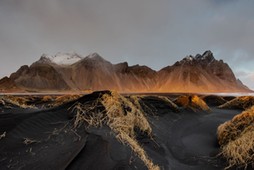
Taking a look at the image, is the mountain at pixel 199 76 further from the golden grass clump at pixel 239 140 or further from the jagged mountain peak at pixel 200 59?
the golden grass clump at pixel 239 140

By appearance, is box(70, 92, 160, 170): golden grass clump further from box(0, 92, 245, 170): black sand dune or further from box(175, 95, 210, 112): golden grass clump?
box(175, 95, 210, 112): golden grass clump

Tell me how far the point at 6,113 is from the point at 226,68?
534 feet

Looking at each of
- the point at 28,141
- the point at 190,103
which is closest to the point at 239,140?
the point at 28,141

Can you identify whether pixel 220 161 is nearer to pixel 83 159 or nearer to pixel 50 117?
pixel 83 159

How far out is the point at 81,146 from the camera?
520 centimetres

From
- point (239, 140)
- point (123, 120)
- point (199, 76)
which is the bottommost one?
point (239, 140)

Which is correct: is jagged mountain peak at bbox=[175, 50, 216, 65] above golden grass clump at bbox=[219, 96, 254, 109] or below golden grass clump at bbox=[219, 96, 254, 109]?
above

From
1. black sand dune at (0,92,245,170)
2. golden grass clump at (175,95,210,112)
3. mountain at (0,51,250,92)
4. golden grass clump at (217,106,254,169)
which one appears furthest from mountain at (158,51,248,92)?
black sand dune at (0,92,245,170)

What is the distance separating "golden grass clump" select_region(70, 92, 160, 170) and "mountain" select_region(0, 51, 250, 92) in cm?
10430

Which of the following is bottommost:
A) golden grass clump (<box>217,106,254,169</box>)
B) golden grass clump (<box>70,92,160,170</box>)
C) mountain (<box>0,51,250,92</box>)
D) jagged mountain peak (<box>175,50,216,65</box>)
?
golden grass clump (<box>217,106,254,169</box>)

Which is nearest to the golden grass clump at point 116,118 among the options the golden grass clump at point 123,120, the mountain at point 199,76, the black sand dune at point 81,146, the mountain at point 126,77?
the golden grass clump at point 123,120

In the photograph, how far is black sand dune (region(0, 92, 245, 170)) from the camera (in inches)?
→ 186

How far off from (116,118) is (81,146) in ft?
5.34

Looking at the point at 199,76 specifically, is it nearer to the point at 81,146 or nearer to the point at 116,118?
the point at 116,118
